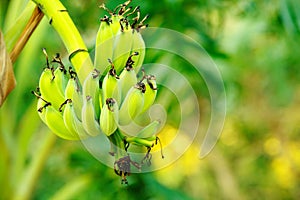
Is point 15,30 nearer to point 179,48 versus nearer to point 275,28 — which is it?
point 179,48

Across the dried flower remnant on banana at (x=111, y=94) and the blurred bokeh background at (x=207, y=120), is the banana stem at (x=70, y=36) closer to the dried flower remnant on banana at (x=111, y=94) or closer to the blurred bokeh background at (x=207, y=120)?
the dried flower remnant on banana at (x=111, y=94)

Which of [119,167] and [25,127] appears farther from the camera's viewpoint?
[25,127]

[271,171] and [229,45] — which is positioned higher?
[229,45]

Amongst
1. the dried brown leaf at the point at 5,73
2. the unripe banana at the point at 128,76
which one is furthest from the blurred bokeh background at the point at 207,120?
the unripe banana at the point at 128,76

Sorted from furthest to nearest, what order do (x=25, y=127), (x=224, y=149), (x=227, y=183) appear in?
1. (x=224, y=149)
2. (x=227, y=183)
3. (x=25, y=127)

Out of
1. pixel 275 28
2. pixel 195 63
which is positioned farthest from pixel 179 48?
pixel 275 28

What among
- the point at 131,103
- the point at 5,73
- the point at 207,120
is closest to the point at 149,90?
the point at 131,103

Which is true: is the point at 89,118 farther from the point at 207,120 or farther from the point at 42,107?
the point at 207,120
